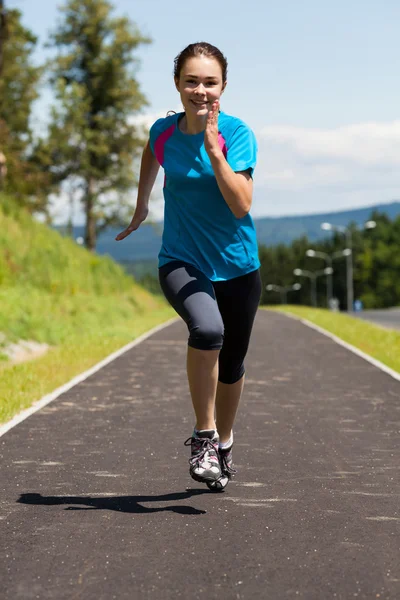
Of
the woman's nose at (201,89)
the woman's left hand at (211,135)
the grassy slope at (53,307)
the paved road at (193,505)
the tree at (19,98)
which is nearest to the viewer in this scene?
the paved road at (193,505)

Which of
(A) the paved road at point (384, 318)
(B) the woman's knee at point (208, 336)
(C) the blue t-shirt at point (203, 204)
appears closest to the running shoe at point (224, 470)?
(B) the woman's knee at point (208, 336)

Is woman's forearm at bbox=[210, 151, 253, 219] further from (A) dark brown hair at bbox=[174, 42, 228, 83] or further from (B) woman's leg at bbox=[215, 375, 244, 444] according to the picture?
(B) woman's leg at bbox=[215, 375, 244, 444]

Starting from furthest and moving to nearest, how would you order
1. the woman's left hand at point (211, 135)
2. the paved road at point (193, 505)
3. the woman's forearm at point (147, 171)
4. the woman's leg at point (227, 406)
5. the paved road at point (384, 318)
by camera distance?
the paved road at point (384, 318) < the woman's leg at point (227, 406) < the woman's forearm at point (147, 171) < the woman's left hand at point (211, 135) < the paved road at point (193, 505)

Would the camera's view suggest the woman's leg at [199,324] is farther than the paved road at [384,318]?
No

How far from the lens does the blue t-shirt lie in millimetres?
5344

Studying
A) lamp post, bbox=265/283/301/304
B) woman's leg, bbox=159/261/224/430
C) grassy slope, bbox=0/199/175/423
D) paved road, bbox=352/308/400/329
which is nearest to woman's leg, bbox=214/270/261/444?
woman's leg, bbox=159/261/224/430

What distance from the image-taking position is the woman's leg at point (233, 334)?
560cm

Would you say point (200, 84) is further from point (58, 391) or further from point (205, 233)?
point (58, 391)

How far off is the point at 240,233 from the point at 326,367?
9.58m

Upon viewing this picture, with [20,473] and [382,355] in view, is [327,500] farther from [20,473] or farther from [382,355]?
[382,355]

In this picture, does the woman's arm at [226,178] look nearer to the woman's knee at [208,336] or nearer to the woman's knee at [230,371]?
the woman's knee at [208,336]

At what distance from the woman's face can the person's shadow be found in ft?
6.76

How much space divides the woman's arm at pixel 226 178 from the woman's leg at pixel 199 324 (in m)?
0.46

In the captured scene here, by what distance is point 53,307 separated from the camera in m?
25.4
